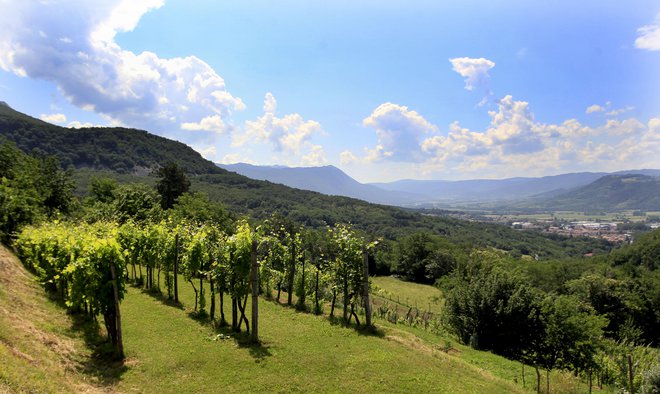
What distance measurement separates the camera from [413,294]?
66.4 m

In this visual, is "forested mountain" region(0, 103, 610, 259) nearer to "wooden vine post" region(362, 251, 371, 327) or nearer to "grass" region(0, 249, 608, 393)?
"grass" region(0, 249, 608, 393)

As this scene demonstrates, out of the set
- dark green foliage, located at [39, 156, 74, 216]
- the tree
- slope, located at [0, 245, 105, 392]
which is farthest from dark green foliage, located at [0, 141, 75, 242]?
the tree

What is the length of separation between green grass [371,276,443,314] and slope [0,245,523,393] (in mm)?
33456

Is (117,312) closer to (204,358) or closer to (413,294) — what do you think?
(204,358)

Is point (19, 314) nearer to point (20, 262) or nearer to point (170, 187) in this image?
point (20, 262)

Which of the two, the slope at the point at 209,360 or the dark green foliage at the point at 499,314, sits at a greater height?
the slope at the point at 209,360

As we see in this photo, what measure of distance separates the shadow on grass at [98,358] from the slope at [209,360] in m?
0.07

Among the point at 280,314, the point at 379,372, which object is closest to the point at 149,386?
the point at 379,372

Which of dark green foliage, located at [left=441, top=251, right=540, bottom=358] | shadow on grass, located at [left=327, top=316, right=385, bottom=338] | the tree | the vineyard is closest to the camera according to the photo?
the vineyard

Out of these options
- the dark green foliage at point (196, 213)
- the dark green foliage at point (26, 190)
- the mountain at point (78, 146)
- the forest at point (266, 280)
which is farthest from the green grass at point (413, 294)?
the mountain at point (78, 146)

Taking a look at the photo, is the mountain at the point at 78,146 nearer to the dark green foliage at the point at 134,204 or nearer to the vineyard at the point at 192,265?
the dark green foliage at the point at 134,204

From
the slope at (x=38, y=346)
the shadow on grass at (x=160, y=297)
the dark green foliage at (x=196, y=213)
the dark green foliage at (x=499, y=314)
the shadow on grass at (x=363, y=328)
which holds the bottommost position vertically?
the dark green foliage at (x=499, y=314)

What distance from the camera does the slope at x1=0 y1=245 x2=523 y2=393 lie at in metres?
11.0

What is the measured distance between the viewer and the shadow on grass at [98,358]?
11.7m
